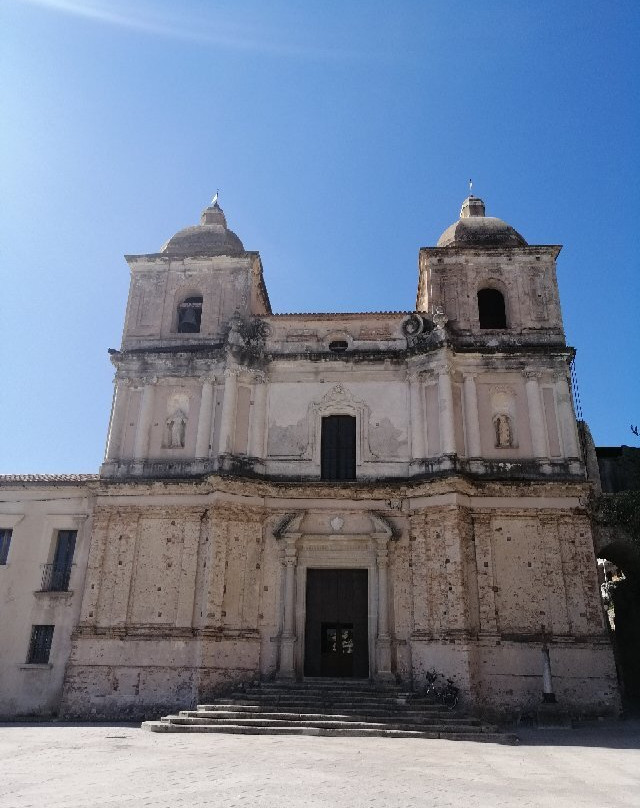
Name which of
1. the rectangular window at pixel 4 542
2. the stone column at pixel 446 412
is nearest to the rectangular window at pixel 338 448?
the stone column at pixel 446 412

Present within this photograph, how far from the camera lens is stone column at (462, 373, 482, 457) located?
20656 mm

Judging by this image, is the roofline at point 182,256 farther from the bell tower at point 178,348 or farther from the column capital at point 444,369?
the column capital at point 444,369

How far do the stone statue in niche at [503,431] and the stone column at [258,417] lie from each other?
7.60 metres

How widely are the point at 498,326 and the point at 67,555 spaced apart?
54.0 feet

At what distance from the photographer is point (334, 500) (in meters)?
20.6

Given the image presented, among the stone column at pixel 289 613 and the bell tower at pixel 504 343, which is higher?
the bell tower at pixel 504 343

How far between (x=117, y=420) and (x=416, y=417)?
996 cm

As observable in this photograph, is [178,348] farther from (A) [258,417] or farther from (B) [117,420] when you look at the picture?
(A) [258,417]

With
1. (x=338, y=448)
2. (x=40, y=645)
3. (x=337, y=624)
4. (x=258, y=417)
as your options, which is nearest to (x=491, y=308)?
(x=338, y=448)

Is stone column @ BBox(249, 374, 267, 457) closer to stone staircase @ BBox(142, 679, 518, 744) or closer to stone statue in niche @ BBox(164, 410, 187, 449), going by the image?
stone statue in niche @ BBox(164, 410, 187, 449)

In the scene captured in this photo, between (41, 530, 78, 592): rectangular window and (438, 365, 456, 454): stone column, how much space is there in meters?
12.0

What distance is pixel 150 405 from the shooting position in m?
22.1

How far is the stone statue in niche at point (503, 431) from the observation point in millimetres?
20797

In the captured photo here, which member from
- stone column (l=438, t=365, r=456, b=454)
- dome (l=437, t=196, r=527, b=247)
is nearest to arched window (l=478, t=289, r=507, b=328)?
dome (l=437, t=196, r=527, b=247)
